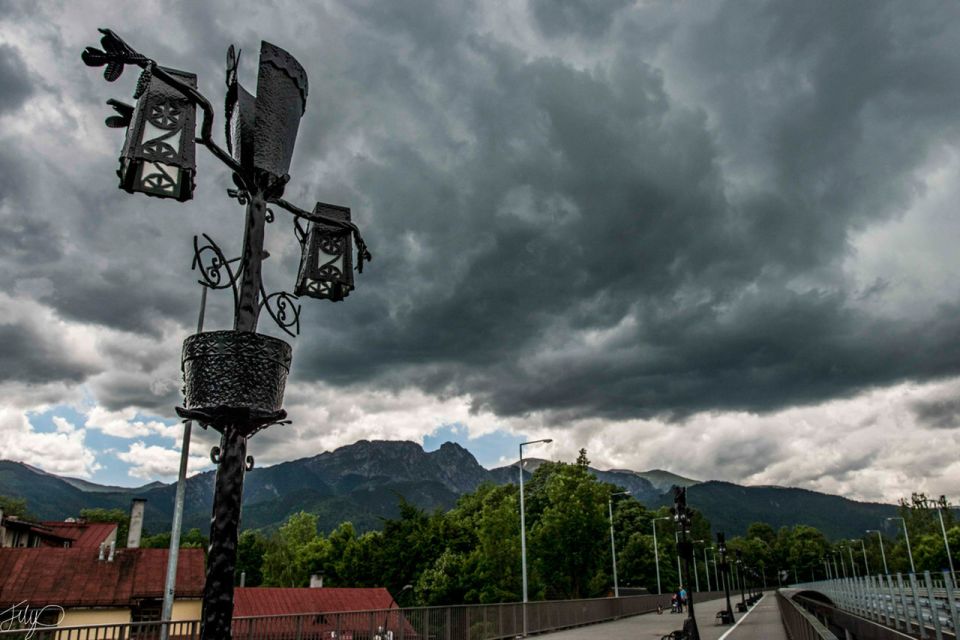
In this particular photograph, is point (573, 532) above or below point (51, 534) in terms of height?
below

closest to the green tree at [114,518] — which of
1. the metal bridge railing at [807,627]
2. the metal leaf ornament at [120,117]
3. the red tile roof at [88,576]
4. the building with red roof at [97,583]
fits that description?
the red tile roof at [88,576]

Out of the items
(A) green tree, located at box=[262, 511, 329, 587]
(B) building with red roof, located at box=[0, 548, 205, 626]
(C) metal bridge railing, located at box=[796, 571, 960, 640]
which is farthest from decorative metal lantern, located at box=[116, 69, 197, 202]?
(A) green tree, located at box=[262, 511, 329, 587]

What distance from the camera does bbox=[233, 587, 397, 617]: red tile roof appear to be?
132ft

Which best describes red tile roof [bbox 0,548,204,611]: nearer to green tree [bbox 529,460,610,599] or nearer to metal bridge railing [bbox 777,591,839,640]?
green tree [bbox 529,460,610,599]

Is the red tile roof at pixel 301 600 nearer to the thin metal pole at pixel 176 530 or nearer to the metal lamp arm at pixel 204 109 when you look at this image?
the thin metal pole at pixel 176 530

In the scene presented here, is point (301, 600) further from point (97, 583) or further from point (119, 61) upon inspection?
point (119, 61)

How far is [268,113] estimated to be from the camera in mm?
4672

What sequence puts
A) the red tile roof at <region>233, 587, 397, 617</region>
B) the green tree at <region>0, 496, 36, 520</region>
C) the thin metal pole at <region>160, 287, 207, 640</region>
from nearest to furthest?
the thin metal pole at <region>160, 287, 207, 640</region> → the red tile roof at <region>233, 587, 397, 617</region> → the green tree at <region>0, 496, 36, 520</region>

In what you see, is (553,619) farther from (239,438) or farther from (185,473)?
(239,438)

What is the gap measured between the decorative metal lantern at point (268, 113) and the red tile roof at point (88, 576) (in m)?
35.0

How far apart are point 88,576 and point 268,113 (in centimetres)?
3804

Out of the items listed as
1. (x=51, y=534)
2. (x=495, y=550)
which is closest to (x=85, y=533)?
(x=51, y=534)

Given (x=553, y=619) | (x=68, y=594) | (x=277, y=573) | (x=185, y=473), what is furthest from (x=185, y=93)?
(x=277, y=573)

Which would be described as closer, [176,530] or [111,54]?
[111,54]
